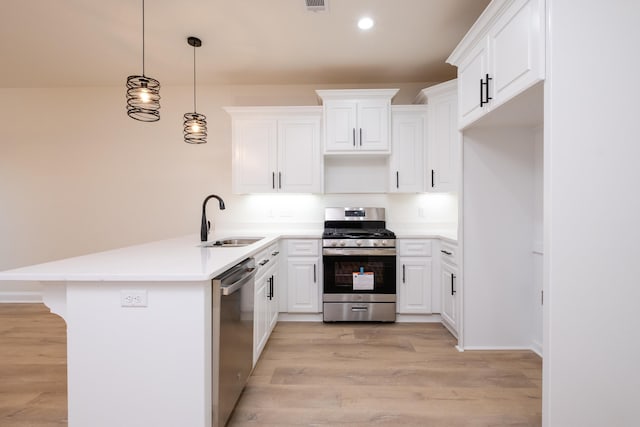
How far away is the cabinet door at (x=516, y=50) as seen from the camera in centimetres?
154

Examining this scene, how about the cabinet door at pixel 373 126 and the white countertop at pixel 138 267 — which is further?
the cabinet door at pixel 373 126

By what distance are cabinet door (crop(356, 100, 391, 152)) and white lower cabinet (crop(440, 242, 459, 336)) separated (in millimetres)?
1298

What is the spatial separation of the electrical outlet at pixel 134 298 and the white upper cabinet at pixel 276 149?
7.65 ft

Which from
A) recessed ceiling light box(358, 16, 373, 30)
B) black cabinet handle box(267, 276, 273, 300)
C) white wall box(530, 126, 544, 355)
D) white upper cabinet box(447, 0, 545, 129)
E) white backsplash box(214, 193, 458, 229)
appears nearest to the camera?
white upper cabinet box(447, 0, 545, 129)

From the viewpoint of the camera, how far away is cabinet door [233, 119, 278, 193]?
3574 millimetres

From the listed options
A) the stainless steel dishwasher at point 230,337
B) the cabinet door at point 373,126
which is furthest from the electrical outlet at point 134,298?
the cabinet door at point 373,126

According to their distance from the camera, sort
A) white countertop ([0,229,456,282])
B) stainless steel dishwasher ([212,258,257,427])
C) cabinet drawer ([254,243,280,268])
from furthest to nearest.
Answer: cabinet drawer ([254,243,280,268]), stainless steel dishwasher ([212,258,257,427]), white countertop ([0,229,456,282])

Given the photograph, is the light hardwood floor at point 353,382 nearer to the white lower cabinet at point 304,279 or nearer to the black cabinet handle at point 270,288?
the white lower cabinet at point 304,279

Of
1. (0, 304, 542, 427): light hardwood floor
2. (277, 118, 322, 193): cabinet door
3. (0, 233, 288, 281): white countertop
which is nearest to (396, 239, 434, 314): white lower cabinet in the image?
(0, 304, 542, 427): light hardwood floor

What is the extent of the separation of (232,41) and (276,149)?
1.15 metres

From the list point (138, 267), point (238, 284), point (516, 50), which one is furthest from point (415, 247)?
point (138, 267)

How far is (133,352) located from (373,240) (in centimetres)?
234

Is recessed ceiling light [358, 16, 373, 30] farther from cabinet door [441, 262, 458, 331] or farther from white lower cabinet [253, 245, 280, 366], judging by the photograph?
cabinet door [441, 262, 458, 331]

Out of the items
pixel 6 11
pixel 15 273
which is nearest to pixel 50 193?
pixel 6 11
